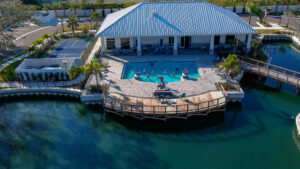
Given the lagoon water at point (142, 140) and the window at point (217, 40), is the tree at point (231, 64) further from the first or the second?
the window at point (217, 40)

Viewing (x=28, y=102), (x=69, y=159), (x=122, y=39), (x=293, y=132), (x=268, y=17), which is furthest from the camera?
(x=268, y=17)

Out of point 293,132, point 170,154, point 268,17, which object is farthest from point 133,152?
point 268,17

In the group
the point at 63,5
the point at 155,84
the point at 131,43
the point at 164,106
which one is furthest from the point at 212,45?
the point at 63,5

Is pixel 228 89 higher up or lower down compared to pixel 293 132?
higher up

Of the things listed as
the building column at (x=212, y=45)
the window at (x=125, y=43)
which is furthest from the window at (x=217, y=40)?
the window at (x=125, y=43)

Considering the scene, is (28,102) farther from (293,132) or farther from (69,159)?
(293,132)

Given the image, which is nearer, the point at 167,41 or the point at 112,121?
the point at 112,121
